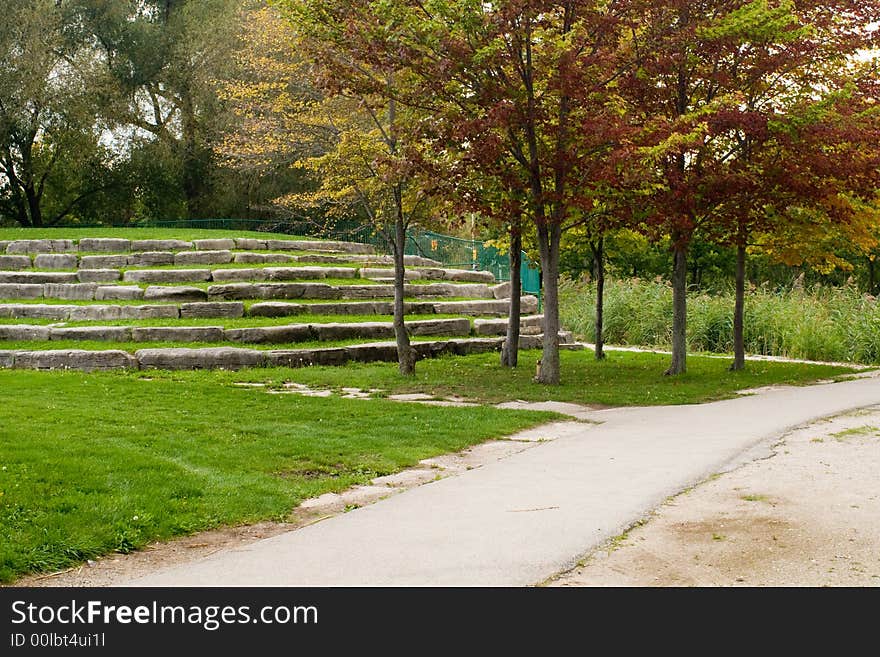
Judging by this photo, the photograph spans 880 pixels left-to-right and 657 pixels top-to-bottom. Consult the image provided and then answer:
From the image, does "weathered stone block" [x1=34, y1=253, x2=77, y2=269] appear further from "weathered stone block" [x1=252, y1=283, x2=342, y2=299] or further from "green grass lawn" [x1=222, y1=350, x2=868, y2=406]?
"green grass lawn" [x1=222, y1=350, x2=868, y2=406]

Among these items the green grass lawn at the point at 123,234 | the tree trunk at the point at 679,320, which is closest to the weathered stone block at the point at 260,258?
the green grass lawn at the point at 123,234

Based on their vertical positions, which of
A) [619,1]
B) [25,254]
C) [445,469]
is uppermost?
[619,1]

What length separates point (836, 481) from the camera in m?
7.27

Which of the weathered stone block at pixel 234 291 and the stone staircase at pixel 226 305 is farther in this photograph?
the weathered stone block at pixel 234 291

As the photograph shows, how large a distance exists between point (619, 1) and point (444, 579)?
10.3 metres

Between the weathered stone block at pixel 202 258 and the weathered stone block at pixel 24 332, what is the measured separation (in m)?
5.25

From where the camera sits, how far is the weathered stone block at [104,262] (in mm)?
21519

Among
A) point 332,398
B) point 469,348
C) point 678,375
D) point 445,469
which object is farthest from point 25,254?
point 445,469

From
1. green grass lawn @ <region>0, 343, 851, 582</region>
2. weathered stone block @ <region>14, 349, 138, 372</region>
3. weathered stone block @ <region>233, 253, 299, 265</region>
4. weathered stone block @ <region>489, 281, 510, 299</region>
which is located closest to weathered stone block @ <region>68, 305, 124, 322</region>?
weathered stone block @ <region>14, 349, 138, 372</region>

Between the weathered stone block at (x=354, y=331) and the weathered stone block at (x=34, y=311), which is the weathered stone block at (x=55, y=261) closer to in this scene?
the weathered stone block at (x=34, y=311)

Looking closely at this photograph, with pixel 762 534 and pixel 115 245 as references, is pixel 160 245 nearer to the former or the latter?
pixel 115 245

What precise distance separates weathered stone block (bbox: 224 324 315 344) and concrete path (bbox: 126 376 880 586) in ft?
25.7

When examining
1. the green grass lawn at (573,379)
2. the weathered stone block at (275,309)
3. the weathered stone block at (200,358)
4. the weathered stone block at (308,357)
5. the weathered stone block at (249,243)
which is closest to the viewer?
the green grass lawn at (573,379)

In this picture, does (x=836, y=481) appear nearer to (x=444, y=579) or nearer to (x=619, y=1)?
(x=444, y=579)
